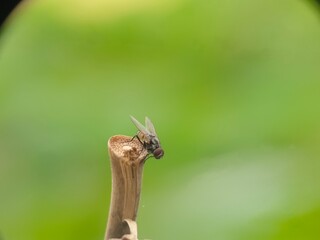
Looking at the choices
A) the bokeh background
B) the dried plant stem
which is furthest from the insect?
the bokeh background

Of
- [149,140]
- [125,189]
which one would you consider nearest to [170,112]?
[149,140]

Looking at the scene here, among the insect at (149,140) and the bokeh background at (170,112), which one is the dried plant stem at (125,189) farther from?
the bokeh background at (170,112)

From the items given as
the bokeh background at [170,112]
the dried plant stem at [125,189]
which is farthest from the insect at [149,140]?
the bokeh background at [170,112]

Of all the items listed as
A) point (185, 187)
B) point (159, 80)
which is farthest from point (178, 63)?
point (185, 187)

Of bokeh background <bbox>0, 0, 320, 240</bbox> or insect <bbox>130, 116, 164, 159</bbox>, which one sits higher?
bokeh background <bbox>0, 0, 320, 240</bbox>

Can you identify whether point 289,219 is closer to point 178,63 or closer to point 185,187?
point 185,187

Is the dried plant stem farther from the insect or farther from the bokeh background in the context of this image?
the bokeh background

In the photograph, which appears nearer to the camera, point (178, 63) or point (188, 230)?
point (188, 230)
